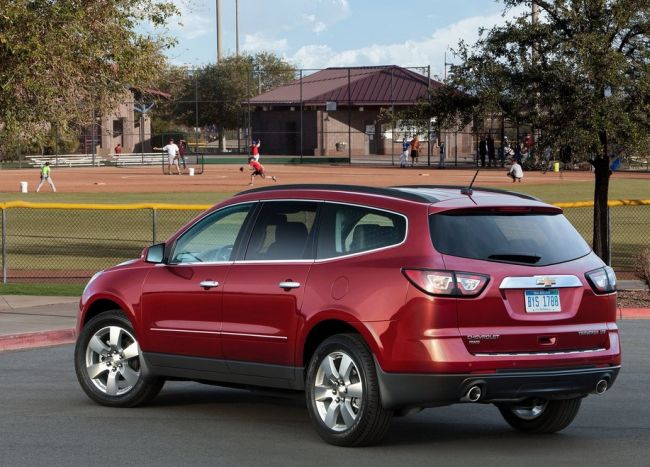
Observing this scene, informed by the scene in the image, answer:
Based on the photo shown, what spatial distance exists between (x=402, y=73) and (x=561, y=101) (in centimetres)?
7840

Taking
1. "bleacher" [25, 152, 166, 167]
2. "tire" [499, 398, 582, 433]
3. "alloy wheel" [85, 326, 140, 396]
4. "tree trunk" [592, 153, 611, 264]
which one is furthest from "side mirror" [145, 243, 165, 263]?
"bleacher" [25, 152, 166, 167]

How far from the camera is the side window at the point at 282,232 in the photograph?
365 inches

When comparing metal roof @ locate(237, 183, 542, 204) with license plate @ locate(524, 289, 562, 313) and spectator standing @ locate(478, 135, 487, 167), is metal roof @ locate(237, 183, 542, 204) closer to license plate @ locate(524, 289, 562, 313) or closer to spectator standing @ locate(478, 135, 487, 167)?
license plate @ locate(524, 289, 562, 313)

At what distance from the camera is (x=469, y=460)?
8406 mm

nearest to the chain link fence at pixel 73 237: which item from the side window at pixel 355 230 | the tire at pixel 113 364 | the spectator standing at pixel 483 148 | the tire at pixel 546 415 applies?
the tire at pixel 113 364

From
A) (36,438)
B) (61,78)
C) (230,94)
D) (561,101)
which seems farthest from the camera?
(230,94)

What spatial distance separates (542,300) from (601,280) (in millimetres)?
577

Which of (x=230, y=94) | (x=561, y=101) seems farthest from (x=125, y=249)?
(x=230, y=94)

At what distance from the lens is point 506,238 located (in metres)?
8.66

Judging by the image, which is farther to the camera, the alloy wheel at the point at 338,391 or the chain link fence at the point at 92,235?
the chain link fence at the point at 92,235

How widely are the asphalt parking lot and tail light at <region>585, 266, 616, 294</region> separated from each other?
3.51 feet

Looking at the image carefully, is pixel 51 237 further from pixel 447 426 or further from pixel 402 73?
pixel 402 73

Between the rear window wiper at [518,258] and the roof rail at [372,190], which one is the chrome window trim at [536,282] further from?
the roof rail at [372,190]

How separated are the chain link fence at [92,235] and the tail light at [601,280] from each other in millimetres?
13597
